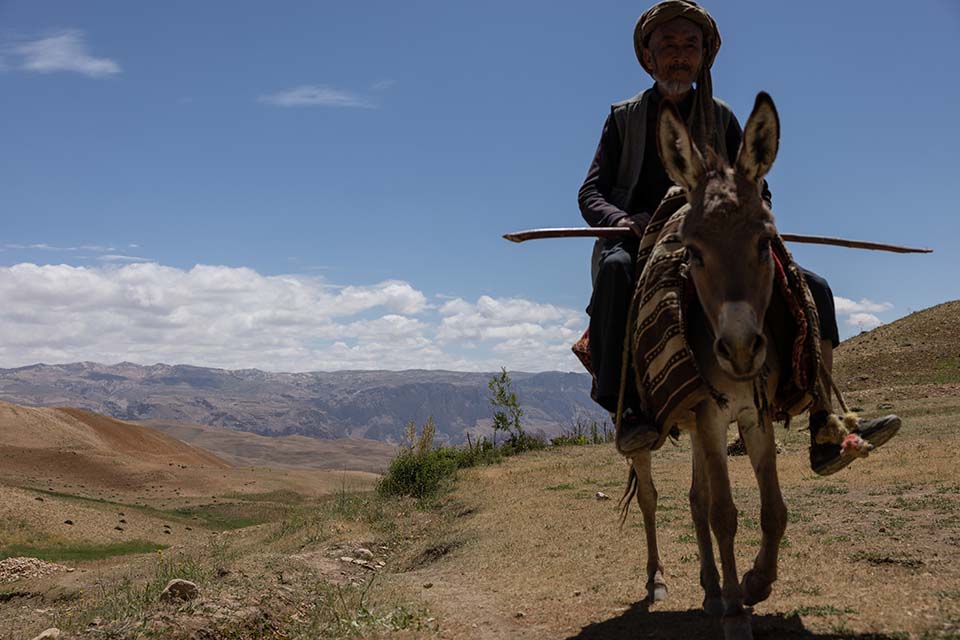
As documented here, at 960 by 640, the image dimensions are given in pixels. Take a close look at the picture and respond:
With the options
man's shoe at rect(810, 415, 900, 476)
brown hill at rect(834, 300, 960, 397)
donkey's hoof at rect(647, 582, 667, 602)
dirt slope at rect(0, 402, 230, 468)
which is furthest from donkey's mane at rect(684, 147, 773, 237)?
dirt slope at rect(0, 402, 230, 468)

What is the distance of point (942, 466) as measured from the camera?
39.0 feet

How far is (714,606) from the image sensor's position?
472cm

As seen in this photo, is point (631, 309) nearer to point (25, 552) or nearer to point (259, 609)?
point (259, 609)

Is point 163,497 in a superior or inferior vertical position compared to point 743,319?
inferior

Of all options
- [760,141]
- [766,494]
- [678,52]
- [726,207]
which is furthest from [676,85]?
[766,494]

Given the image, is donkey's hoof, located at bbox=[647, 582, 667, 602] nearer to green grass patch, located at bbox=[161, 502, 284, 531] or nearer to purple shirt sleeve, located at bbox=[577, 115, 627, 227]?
purple shirt sleeve, located at bbox=[577, 115, 627, 227]

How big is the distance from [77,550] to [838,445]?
1946cm

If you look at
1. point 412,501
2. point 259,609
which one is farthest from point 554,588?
point 412,501

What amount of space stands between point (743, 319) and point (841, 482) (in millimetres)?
9268

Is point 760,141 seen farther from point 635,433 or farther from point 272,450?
point 272,450

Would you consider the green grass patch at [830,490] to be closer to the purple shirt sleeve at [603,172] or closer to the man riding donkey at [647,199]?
the man riding donkey at [647,199]

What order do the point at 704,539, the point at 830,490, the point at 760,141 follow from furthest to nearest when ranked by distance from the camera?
the point at 830,490 < the point at 704,539 < the point at 760,141

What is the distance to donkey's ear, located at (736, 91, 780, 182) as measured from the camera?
13.3 feet

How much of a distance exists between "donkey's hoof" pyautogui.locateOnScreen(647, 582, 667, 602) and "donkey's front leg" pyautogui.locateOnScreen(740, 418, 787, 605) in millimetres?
1601
